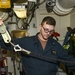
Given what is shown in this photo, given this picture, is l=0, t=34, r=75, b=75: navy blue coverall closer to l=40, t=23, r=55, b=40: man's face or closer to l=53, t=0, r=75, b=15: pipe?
l=40, t=23, r=55, b=40: man's face

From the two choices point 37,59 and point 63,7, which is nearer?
point 37,59

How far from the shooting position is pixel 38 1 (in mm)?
2953

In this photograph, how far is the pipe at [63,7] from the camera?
2613 millimetres

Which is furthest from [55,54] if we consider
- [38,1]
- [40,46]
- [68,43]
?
[38,1]

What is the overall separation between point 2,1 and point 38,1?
65 cm

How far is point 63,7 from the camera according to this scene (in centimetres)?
286

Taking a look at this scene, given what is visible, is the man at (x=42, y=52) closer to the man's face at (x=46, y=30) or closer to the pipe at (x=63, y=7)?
the man's face at (x=46, y=30)

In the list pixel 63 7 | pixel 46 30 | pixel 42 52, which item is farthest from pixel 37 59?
pixel 63 7

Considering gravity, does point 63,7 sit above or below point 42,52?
above

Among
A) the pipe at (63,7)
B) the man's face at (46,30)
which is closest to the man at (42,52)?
the man's face at (46,30)

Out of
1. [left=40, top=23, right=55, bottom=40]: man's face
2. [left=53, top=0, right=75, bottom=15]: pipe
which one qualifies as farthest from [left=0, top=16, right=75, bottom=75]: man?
[left=53, top=0, right=75, bottom=15]: pipe

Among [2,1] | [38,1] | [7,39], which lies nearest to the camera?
[7,39]

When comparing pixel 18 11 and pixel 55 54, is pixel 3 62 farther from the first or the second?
pixel 55 54

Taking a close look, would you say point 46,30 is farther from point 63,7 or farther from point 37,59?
point 63,7
